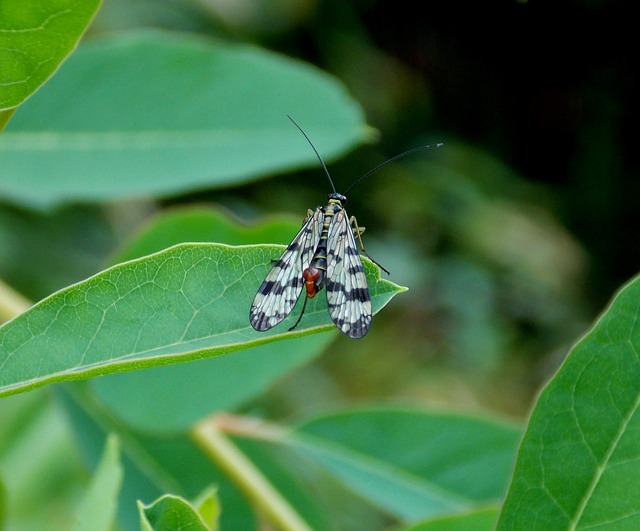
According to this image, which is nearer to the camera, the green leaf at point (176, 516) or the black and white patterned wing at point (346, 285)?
the green leaf at point (176, 516)

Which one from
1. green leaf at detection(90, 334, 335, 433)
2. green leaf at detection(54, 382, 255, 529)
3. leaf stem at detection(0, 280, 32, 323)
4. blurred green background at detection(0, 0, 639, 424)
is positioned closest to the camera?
leaf stem at detection(0, 280, 32, 323)

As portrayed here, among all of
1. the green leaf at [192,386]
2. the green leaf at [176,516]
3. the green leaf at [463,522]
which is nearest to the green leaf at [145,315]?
the green leaf at [176,516]

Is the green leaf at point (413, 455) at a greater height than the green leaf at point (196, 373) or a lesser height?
lesser

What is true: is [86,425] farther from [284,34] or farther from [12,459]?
[284,34]

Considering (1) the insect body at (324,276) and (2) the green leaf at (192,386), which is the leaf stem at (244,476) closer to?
(2) the green leaf at (192,386)

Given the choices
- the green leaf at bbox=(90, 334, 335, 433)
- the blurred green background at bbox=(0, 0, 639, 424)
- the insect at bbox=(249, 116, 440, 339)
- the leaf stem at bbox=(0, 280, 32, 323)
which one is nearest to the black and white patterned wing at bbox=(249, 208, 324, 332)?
the insect at bbox=(249, 116, 440, 339)

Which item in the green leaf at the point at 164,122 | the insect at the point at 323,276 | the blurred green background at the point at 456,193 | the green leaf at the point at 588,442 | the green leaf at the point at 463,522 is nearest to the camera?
the green leaf at the point at 588,442

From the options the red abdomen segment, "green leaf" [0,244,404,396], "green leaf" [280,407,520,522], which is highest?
"green leaf" [0,244,404,396]

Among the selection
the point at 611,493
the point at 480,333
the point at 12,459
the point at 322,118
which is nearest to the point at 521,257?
the point at 480,333

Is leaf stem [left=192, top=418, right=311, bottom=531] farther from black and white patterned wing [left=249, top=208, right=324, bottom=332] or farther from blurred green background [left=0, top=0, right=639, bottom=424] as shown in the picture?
blurred green background [left=0, top=0, right=639, bottom=424]
